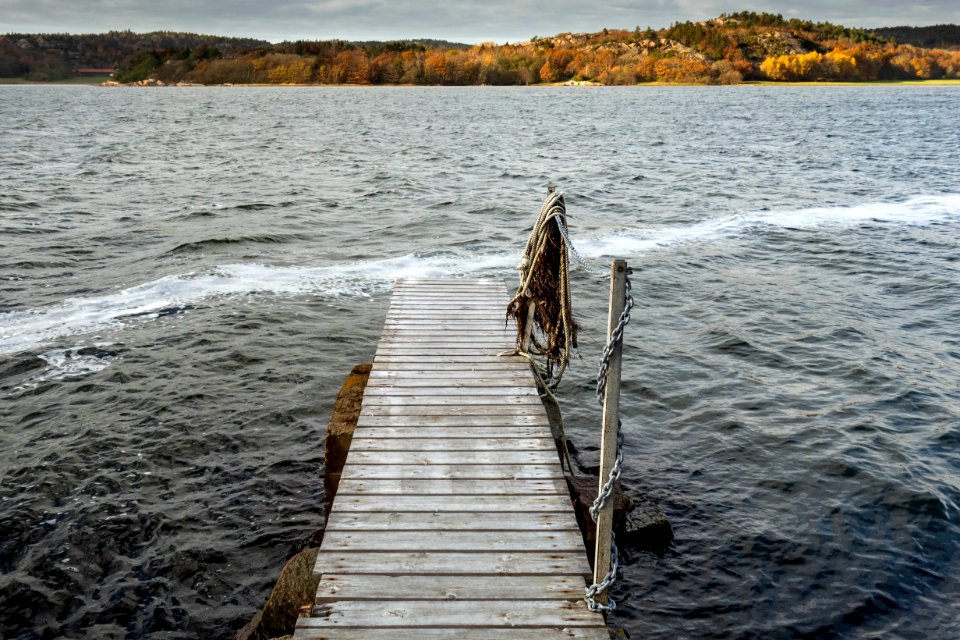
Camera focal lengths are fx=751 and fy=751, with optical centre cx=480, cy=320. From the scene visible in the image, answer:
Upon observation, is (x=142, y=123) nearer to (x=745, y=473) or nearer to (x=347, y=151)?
(x=347, y=151)

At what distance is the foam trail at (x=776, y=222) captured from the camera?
22594 millimetres

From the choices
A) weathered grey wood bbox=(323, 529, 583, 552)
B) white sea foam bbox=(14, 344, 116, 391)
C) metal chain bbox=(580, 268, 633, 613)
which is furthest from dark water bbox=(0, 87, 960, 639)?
metal chain bbox=(580, 268, 633, 613)

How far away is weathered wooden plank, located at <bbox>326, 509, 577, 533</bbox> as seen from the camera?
586 cm

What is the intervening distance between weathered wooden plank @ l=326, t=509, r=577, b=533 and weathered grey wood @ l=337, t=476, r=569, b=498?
0.31m

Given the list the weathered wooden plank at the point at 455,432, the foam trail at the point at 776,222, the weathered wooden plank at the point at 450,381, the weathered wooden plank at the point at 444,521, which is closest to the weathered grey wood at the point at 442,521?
the weathered wooden plank at the point at 444,521

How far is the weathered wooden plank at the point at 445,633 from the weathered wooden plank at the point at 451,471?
1895mm

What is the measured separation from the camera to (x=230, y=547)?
27.3 ft

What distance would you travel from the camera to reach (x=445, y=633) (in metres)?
4.77

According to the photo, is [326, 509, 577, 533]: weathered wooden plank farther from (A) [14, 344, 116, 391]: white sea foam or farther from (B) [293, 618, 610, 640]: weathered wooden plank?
(A) [14, 344, 116, 391]: white sea foam

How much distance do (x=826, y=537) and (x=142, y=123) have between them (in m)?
A: 81.4

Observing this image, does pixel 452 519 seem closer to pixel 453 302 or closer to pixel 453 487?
pixel 453 487

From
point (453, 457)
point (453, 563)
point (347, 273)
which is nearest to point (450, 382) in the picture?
point (453, 457)

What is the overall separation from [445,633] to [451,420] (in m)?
3.08

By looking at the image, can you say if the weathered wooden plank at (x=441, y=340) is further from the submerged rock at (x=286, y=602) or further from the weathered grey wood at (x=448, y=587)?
the weathered grey wood at (x=448, y=587)
